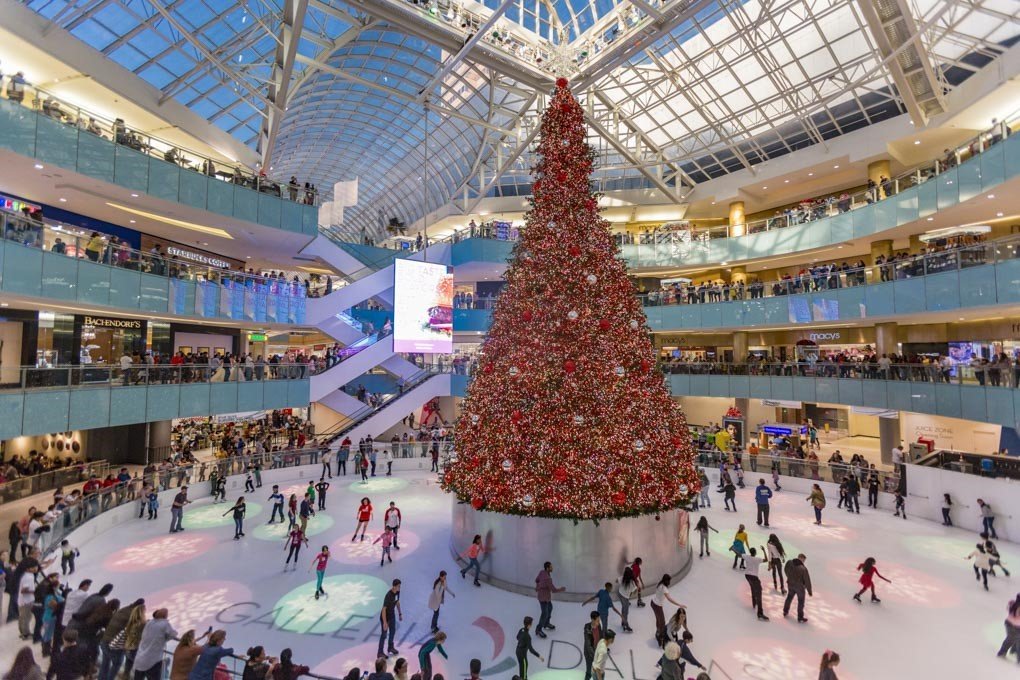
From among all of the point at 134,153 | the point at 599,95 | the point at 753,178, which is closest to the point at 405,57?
the point at 599,95

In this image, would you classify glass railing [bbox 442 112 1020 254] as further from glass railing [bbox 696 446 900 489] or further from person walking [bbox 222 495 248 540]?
person walking [bbox 222 495 248 540]

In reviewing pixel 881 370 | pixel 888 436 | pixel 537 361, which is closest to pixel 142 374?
pixel 537 361

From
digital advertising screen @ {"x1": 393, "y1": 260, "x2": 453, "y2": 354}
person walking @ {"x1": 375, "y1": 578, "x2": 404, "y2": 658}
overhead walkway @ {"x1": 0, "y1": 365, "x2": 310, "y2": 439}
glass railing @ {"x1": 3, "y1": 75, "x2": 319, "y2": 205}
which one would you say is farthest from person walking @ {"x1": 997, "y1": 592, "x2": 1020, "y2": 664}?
glass railing @ {"x1": 3, "y1": 75, "x2": 319, "y2": 205}

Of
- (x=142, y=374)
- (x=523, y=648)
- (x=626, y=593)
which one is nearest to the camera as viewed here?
(x=523, y=648)

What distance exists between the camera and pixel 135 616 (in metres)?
7.20

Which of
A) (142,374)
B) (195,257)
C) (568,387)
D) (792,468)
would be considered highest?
(195,257)

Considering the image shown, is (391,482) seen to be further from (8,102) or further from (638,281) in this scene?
(638,281)

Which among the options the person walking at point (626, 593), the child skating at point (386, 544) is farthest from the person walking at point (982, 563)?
the child skating at point (386, 544)

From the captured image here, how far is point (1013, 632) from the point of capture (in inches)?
319

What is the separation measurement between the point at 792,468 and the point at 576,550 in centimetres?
1445

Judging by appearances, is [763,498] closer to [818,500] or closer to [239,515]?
[818,500]

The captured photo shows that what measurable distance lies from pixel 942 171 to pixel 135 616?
85.9 ft

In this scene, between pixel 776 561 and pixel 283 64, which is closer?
pixel 776 561

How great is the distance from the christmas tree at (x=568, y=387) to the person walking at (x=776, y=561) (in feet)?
6.19
